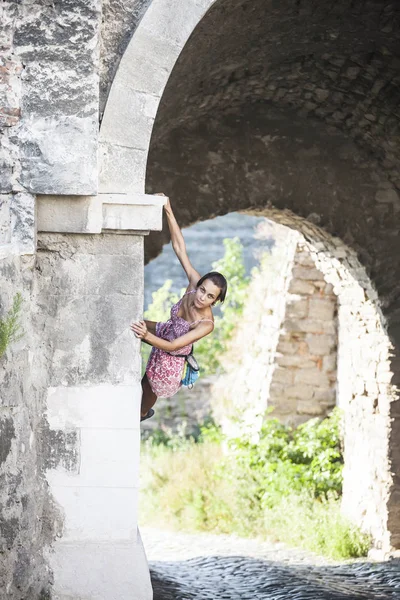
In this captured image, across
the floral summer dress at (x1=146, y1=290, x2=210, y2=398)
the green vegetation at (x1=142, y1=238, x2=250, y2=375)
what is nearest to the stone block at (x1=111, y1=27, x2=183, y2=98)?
the floral summer dress at (x1=146, y1=290, x2=210, y2=398)

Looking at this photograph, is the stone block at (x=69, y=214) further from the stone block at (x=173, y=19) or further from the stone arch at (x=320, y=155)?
the stone arch at (x=320, y=155)

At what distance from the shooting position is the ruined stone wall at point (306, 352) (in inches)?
351

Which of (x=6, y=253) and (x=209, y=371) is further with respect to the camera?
(x=209, y=371)

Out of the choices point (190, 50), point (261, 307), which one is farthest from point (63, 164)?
point (261, 307)

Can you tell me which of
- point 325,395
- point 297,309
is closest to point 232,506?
point 325,395

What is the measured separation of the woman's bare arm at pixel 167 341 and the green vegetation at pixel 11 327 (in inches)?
19.6

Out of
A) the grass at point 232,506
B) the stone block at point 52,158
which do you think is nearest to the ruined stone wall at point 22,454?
the stone block at point 52,158

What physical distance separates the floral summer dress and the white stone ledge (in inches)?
30.3

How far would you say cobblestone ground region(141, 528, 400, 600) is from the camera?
5.80 metres

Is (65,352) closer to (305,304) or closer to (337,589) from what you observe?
(337,589)

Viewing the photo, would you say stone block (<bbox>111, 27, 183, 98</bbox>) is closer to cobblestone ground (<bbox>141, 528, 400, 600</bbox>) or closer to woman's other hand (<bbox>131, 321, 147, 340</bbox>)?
woman's other hand (<bbox>131, 321, 147, 340</bbox>)

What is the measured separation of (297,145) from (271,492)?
3235 mm

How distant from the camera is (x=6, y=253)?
134 inches

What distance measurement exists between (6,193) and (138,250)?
23.3 inches
